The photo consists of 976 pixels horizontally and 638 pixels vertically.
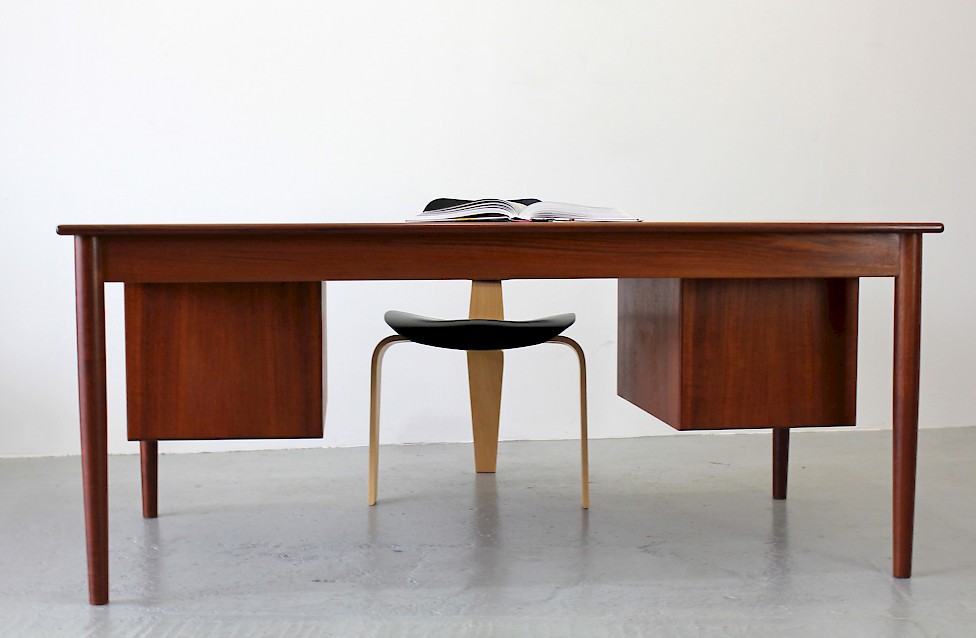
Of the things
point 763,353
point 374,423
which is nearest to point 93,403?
point 374,423

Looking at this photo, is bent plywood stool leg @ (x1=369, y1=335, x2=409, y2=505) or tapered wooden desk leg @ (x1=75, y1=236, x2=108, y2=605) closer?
tapered wooden desk leg @ (x1=75, y1=236, x2=108, y2=605)

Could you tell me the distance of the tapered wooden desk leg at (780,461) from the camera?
8.19 feet

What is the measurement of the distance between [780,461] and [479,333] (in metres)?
0.90

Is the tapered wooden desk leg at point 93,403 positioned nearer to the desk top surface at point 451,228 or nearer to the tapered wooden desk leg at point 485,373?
the desk top surface at point 451,228

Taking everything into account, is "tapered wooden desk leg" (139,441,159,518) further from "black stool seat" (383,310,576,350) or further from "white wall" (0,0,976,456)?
"white wall" (0,0,976,456)

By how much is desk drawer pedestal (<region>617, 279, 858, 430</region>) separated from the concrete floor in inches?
13.2

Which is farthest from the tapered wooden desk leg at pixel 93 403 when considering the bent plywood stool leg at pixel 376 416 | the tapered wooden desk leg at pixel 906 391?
the tapered wooden desk leg at pixel 906 391

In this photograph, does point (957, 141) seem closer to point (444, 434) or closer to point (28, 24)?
point (444, 434)

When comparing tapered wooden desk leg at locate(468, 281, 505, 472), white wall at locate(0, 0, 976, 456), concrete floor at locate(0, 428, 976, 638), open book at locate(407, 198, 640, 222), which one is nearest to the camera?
concrete floor at locate(0, 428, 976, 638)

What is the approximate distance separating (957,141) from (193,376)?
311 cm

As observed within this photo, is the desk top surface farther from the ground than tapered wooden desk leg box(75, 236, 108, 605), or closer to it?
farther from the ground

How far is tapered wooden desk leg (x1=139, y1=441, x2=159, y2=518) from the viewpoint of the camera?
7.64 ft

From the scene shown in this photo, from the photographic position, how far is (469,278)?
1725mm

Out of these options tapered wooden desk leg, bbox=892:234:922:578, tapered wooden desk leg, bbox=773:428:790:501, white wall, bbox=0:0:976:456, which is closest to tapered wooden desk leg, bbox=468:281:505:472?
white wall, bbox=0:0:976:456
